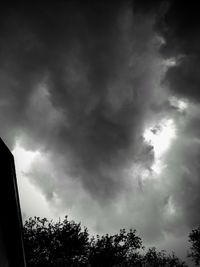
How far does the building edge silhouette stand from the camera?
5.64 meters

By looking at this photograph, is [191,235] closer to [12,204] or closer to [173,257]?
[173,257]

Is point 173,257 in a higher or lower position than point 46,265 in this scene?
higher

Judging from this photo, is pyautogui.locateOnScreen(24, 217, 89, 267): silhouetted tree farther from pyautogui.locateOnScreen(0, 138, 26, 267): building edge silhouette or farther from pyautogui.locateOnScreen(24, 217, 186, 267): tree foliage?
pyautogui.locateOnScreen(0, 138, 26, 267): building edge silhouette

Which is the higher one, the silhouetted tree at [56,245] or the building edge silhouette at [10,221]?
the silhouetted tree at [56,245]

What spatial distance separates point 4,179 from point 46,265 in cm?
3682

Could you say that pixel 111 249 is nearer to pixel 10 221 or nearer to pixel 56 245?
pixel 56 245

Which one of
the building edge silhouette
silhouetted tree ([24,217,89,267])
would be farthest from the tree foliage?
the building edge silhouette

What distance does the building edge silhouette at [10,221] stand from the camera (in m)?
5.64

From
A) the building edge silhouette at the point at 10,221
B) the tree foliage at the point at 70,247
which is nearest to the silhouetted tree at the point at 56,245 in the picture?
the tree foliage at the point at 70,247

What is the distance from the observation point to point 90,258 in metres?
43.0

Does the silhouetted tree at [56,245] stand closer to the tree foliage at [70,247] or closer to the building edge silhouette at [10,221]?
the tree foliage at [70,247]

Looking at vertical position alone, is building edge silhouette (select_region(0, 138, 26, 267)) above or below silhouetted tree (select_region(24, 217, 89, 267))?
below

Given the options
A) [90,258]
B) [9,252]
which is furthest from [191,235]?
[9,252]

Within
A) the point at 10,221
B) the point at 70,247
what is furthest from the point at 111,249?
the point at 10,221
